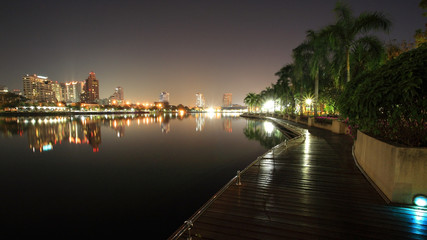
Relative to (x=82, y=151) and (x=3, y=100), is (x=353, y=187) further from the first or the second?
(x=3, y=100)

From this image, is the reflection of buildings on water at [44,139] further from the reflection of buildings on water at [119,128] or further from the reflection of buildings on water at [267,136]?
the reflection of buildings on water at [267,136]

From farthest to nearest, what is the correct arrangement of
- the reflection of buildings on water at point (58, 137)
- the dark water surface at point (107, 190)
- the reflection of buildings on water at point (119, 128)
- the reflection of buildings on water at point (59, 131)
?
the reflection of buildings on water at point (119, 128)
the reflection of buildings on water at point (59, 131)
the reflection of buildings on water at point (58, 137)
the dark water surface at point (107, 190)

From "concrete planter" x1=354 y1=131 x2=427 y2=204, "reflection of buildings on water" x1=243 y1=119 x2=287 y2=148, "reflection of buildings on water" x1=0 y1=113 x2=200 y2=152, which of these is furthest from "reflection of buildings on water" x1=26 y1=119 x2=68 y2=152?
"concrete planter" x1=354 y1=131 x2=427 y2=204

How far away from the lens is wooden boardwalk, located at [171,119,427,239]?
401cm

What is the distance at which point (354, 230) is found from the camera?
4059 millimetres

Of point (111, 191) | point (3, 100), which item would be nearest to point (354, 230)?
point (111, 191)

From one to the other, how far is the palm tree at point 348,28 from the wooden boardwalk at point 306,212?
15.0 m

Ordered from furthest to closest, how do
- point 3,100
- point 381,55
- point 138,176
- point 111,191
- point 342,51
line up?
point 3,100, point 342,51, point 381,55, point 138,176, point 111,191

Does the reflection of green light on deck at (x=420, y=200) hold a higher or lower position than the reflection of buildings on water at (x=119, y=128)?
higher

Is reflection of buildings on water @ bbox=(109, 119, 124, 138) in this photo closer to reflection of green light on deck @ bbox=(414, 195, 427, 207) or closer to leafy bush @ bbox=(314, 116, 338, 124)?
leafy bush @ bbox=(314, 116, 338, 124)

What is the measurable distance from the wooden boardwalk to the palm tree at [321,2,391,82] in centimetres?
1505

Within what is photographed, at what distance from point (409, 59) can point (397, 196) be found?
345 cm

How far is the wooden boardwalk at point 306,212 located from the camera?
4008 mm

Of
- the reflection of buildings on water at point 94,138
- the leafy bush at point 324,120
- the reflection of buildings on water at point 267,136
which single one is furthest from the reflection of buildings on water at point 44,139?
the leafy bush at point 324,120
